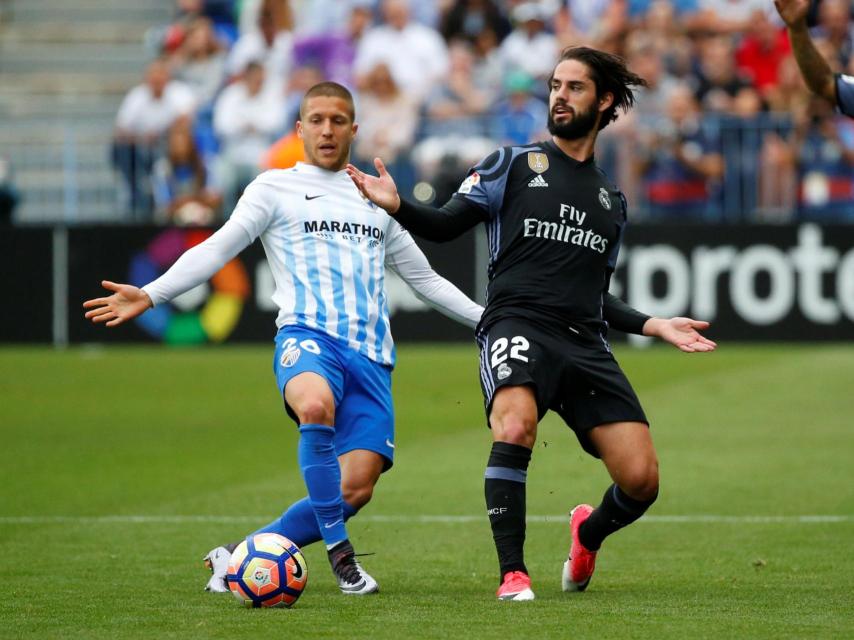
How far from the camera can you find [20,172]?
2262 cm

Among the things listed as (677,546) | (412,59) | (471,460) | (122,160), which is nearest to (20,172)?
(122,160)

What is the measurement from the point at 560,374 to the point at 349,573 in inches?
46.3

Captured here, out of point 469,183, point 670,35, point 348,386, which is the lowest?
point 348,386

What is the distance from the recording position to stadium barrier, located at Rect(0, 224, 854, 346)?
20016 millimetres

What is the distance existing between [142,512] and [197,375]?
27.8ft

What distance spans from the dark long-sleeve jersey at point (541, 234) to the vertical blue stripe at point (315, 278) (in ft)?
2.21

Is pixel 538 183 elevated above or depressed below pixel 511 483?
above

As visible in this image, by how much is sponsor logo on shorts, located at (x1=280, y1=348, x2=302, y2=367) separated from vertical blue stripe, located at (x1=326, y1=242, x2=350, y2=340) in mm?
226

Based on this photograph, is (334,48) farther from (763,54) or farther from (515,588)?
(515,588)

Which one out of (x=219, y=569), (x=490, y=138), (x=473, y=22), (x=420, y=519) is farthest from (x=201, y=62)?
(x=219, y=569)

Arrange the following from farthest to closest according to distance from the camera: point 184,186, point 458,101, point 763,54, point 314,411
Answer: point 458,101, point 184,186, point 763,54, point 314,411

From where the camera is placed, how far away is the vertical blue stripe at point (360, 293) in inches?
281

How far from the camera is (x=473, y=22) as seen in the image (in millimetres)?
22594

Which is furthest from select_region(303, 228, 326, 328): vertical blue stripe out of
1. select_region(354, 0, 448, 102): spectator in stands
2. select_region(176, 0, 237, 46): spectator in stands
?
select_region(176, 0, 237, 46): spectator in stands
